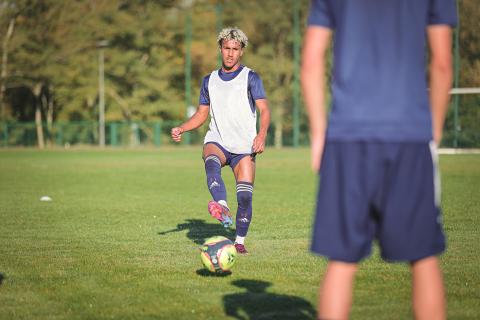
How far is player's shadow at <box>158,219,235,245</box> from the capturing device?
10219mm

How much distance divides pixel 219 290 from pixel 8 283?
1911mm

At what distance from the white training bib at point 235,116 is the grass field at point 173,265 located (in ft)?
4.04

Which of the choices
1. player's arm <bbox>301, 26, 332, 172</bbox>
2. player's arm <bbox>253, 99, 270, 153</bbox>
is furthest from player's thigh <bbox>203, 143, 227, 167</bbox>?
player's arm <bbox>301, 26, 332, 172</bbox>

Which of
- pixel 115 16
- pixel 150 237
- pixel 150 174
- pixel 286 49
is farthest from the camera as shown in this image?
pixel 286 49

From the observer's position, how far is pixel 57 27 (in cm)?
5719

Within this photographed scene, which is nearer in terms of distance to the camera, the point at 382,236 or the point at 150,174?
the point at 382,236

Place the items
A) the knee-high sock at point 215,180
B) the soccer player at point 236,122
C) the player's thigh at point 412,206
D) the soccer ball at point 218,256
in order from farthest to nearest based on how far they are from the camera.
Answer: the soccer player at point 236,122 → the knee-high sock at point 215,180 → the soccer ball at point 218,256 → the player's thigh at point 412,206

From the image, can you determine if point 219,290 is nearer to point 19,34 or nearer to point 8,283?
point 8,283

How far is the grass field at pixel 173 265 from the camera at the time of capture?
5898 millimetres

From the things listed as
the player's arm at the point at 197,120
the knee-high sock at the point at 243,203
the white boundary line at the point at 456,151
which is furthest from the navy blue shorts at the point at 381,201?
the white boundary line at the point at 456,151

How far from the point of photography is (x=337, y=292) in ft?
12.0

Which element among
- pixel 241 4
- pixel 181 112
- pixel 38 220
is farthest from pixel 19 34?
pixel 38 220

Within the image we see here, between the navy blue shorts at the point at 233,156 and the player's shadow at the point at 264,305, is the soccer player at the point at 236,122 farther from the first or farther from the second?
the player's shadow at the point at 264,305

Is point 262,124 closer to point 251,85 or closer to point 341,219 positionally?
point 251,85
